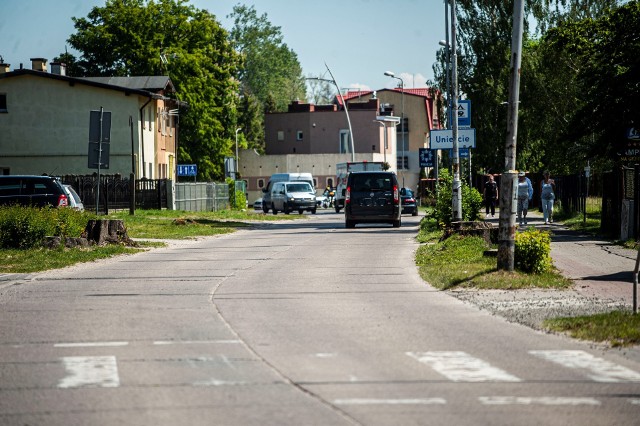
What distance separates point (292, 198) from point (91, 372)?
57.7m

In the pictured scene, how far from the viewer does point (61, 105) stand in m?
66.9

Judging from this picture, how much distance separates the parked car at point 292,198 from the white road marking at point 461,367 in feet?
186

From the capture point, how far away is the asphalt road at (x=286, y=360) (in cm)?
754

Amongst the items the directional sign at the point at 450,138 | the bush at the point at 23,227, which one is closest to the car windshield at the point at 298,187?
the directional sign at the point at 450,138

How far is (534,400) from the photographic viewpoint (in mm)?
7902

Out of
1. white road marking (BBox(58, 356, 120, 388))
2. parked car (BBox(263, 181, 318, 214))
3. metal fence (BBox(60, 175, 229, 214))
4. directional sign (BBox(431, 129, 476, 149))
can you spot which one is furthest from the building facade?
white road marking (BBox(58, 356, 120, 388))

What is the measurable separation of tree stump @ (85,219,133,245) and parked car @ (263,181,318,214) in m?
38.0

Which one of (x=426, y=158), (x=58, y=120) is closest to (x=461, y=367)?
(x=426, y=158)

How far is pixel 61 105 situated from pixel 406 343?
5867 cm

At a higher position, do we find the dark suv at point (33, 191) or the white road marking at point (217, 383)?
the dark suv at point (33, 191)

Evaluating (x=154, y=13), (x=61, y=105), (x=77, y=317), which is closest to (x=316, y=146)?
(x=154, y=13)

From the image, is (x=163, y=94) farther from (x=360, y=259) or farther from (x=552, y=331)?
(x=552, y=331)

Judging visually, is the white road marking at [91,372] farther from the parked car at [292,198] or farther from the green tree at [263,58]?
the green tree at [263,58]

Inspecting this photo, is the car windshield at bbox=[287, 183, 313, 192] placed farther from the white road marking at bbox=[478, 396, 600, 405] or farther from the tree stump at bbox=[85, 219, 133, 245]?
the white road marking at bbox=[478, 396, 600, 405]
